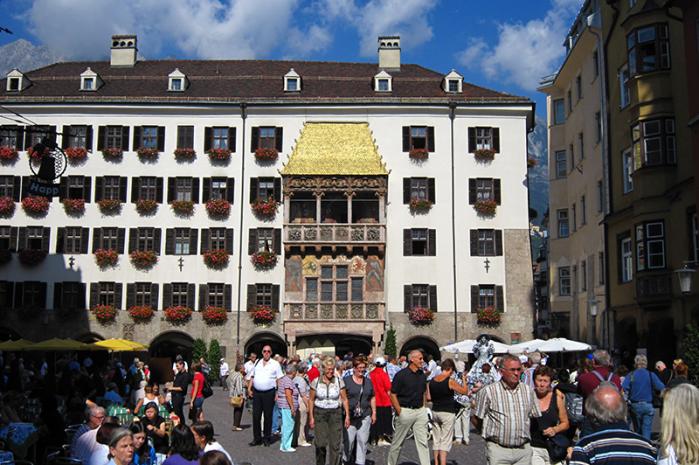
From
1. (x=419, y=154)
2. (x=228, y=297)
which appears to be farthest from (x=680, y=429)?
(x=419, y=154)

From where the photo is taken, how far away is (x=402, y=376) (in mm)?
13289

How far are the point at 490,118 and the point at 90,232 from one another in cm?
2242

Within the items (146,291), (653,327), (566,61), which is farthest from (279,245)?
(653,327)

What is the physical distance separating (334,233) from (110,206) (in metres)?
12.1

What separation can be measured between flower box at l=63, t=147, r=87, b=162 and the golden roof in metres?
10.9

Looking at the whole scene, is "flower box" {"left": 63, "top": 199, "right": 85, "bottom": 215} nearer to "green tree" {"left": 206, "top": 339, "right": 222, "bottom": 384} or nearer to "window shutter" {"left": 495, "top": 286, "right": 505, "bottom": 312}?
"green tree" {"left": 206, "top": 339, "right": 222, "bottom": 384}

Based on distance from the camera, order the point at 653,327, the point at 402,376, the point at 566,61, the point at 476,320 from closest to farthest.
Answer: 1. the point at 402,376
2. the point at 653,327
3. the point at 566,61
4. the point at 476,320

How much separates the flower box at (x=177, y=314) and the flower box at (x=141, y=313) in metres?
0.87

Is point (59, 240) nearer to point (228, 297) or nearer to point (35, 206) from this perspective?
point (35, 206)

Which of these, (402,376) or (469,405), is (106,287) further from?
(402,376)

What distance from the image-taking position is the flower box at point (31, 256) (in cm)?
4378

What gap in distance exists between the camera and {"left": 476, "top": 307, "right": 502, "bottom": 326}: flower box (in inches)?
1692

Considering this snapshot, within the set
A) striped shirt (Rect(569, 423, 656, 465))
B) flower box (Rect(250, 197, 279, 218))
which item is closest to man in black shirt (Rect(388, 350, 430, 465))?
striped shirt (Rect(569, 423, 656, 465))

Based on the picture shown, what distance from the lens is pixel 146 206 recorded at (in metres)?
44.2
